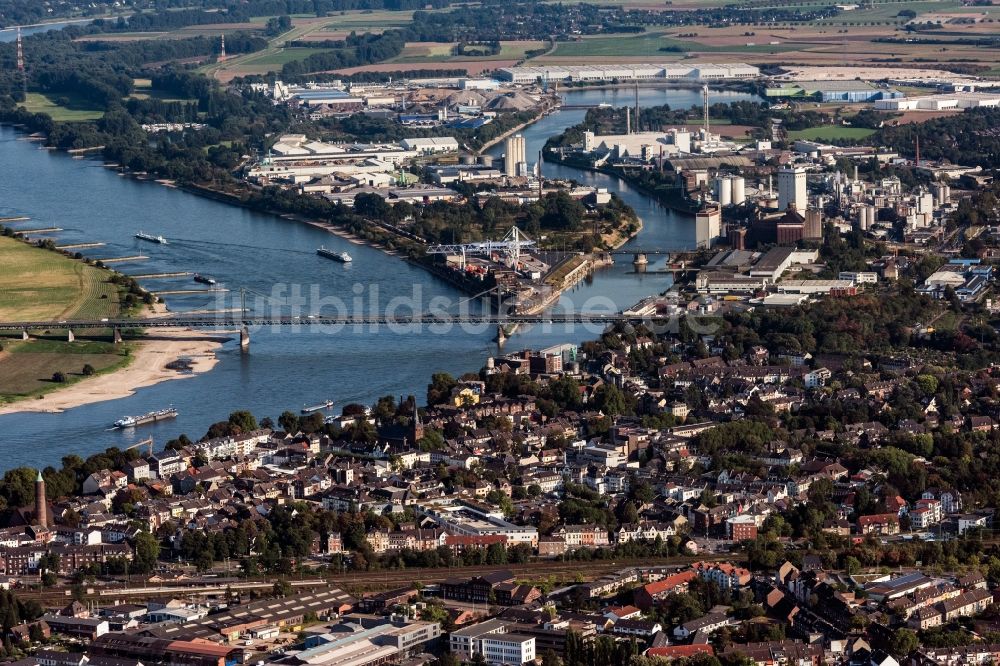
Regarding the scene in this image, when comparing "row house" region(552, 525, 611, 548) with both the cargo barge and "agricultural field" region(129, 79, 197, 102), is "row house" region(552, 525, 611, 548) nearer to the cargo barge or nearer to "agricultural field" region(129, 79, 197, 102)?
the cargo barge

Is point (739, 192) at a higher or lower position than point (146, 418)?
lower

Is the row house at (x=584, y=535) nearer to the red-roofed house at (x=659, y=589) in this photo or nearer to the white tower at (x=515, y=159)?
the red-roofed house at (x=659, y=589)

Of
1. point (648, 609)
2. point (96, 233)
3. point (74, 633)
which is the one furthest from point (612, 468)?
point (96, 233)

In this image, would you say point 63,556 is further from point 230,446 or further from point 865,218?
point 865,218

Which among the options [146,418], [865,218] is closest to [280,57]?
[865,218]

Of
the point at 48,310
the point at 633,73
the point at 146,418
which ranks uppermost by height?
the point at 146,418

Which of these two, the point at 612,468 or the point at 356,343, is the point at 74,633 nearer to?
the point at 612,468

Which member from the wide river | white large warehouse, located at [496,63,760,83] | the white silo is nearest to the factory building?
the wide river

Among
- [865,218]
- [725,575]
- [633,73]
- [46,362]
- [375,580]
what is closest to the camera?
[725,575]
